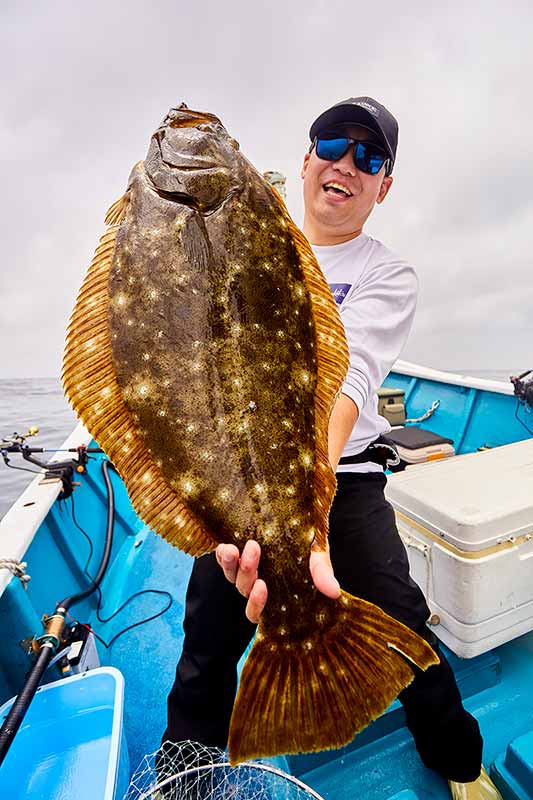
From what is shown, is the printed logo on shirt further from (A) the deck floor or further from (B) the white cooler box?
(A) the deck floor

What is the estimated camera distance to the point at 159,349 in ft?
4.35

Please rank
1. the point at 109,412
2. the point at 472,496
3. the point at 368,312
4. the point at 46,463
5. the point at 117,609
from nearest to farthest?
the point at 109,412 < the point at 368,312 < the point at 472,496 < the point at 117,609 < the point at 46,463

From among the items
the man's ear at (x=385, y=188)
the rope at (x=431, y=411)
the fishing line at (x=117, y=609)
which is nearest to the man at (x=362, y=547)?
the man's ear at (x=385, y=188)

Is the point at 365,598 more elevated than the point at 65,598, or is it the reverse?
the point at 365,598

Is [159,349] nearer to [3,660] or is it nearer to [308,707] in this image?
[308,707]

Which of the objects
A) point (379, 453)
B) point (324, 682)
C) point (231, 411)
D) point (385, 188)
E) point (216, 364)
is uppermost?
point (385, 188)

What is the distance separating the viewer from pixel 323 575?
130 centimetres

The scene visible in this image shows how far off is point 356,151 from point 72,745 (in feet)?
10.3

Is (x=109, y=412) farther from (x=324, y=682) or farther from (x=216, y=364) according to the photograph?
(x=324, y=682)

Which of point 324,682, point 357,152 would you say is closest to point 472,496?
point 324,682

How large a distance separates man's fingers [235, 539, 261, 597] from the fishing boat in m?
1.11

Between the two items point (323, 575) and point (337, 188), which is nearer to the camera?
point (323, 575)

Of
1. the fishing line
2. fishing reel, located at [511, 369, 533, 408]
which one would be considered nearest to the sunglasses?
→ the fishing line

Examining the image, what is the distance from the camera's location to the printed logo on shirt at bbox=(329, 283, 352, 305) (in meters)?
2.27
